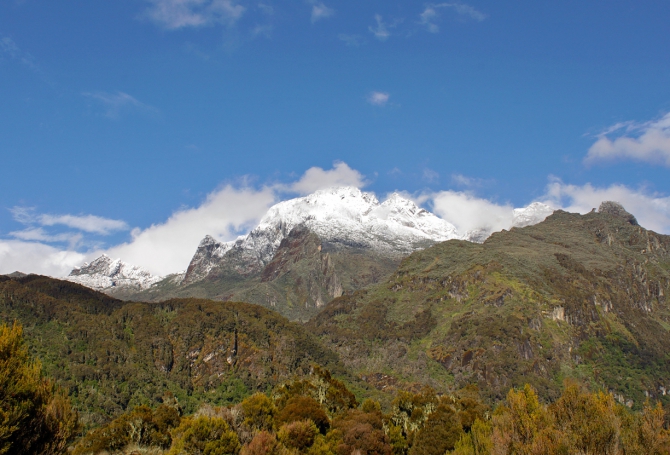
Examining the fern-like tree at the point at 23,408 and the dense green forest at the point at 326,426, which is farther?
the dense green forest at the point at 326,426

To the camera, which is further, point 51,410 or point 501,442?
point 501,442

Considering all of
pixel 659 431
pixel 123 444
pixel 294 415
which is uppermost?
pixel 659 431

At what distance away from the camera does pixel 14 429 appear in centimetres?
4041

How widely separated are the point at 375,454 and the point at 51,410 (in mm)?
47391

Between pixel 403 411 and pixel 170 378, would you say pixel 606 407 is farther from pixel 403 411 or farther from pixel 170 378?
pixel 170 378

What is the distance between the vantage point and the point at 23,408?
41969 millimetres

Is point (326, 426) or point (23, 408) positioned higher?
point (23, 408)

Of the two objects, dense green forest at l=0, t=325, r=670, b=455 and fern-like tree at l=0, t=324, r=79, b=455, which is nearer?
fern-like tree at l=0, t=324, r=79, b=455

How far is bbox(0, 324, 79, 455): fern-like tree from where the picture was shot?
41.2 m

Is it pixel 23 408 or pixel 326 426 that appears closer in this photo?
pixel 23 408

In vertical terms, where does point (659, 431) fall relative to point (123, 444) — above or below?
above

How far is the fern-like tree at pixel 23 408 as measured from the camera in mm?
41156

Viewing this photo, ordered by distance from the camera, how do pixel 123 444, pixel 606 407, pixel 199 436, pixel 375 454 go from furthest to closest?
pixel 123 444 → pixel 375 454 → pixel 199 436 → pixel 606 407

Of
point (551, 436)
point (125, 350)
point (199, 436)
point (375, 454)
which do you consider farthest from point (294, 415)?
point (125, 350)
